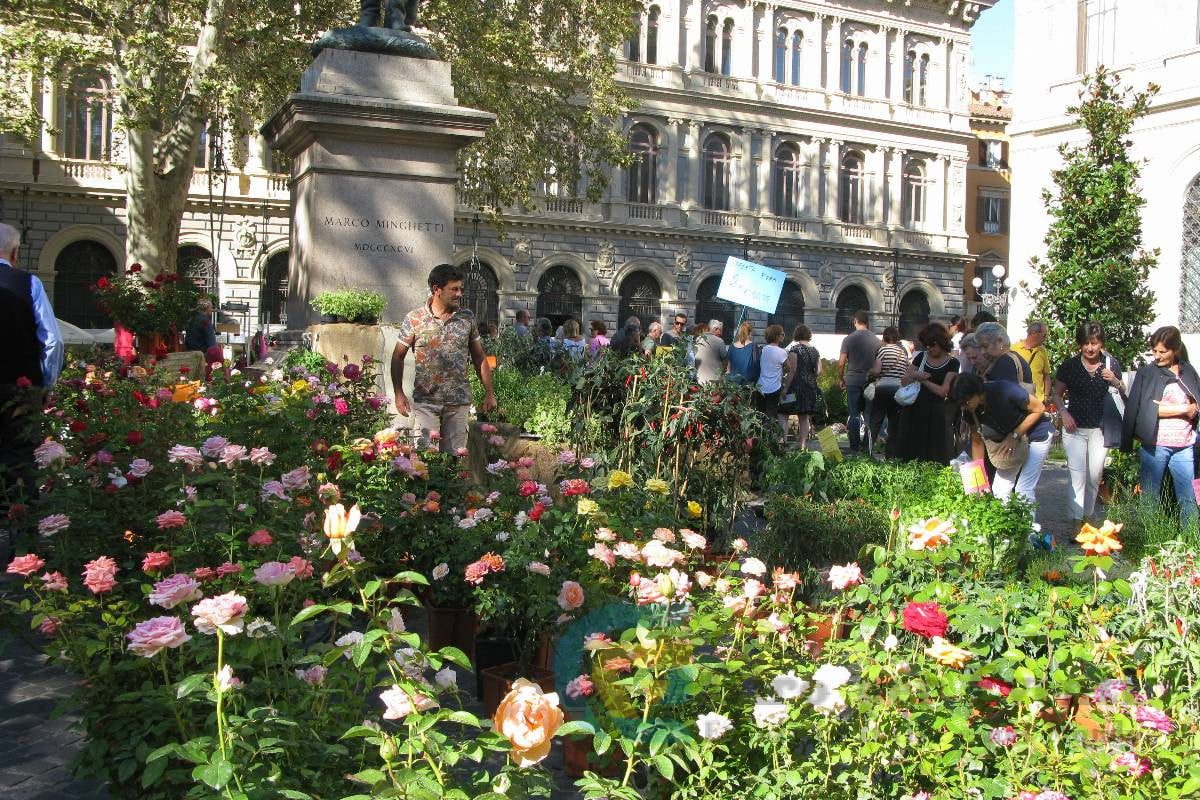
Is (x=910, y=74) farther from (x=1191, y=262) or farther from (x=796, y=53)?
(x=1191, y=262)

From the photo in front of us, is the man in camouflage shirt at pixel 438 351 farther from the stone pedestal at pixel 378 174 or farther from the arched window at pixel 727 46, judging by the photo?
the arched window at pixel 727 46

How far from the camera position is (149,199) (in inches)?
689

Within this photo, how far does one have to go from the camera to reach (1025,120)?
884 inches

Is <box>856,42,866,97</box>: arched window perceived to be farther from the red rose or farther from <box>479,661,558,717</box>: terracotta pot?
the red rose

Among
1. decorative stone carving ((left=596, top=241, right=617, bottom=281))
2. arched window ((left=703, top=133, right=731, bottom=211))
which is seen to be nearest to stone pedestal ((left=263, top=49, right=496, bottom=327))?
decorative stone carving ((left=596, top=241, right=617, bottom=281))

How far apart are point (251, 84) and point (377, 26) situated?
11119 mm

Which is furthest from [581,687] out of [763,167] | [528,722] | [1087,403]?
[763,167]

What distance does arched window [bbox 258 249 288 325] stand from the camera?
36.2 metres

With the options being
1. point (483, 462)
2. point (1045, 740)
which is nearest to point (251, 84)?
point (483, 462)

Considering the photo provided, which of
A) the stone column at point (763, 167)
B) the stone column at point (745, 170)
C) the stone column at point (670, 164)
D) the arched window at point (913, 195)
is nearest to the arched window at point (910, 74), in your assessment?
the arched window at point (913, 195)

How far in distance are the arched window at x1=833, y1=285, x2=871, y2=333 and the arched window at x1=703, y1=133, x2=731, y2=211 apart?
6600 millimetres

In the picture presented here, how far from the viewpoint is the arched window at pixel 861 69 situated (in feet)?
155

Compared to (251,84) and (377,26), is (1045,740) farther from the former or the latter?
(251,84)

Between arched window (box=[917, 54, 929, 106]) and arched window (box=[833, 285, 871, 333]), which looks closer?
arched window (box=[833, 285, 871, 333])
